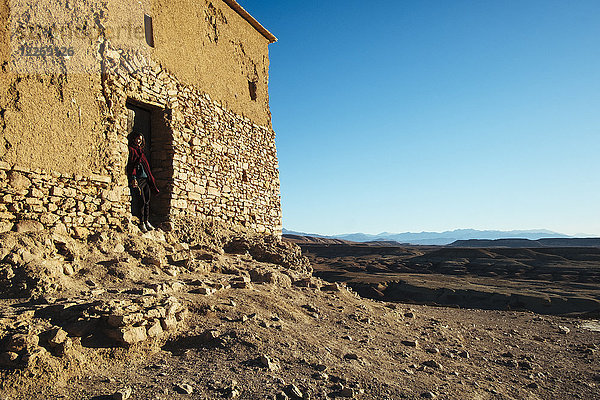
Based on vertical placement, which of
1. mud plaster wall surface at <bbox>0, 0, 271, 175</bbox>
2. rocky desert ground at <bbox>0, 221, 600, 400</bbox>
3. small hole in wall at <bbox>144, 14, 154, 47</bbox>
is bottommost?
rocky desert ground at <bbox>0, 221, 600, 400</bbox>

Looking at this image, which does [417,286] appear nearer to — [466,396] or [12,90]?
[466,396]

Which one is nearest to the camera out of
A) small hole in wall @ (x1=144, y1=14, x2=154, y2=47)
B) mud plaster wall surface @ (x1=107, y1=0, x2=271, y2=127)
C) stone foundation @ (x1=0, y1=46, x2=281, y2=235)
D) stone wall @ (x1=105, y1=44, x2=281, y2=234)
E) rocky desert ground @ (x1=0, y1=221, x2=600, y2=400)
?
rocky desert ground @ (x1=0, y1=221, x2=600, y2=400)

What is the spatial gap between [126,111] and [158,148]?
1.09m

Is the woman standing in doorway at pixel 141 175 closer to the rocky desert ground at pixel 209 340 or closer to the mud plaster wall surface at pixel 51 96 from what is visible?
the rocky desert ground at pixel 209 340

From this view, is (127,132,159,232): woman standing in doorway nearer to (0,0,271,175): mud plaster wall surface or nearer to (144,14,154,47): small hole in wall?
(0,0,271,175): mud plaster wall surface

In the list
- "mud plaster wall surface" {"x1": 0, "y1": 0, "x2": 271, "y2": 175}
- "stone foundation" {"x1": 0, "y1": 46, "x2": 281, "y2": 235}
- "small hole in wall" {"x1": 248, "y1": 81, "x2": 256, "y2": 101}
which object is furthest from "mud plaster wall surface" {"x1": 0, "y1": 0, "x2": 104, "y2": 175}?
"small hole in wall" {"x1": 248, "y1": 81, "x2": 256, "y2": 101}

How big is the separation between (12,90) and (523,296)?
17.3m

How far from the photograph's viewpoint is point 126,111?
716 centimetres

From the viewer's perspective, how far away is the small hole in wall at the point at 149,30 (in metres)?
7.66

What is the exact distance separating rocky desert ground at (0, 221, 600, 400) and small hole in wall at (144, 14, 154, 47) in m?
3.70

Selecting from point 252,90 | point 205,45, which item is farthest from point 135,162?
point 252,90

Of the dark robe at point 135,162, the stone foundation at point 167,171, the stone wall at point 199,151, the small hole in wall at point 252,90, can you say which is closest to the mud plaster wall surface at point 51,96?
the stone foundation at point 167,171

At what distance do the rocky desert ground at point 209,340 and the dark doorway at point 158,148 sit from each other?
581 mm

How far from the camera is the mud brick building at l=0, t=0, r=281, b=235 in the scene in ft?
17.9
